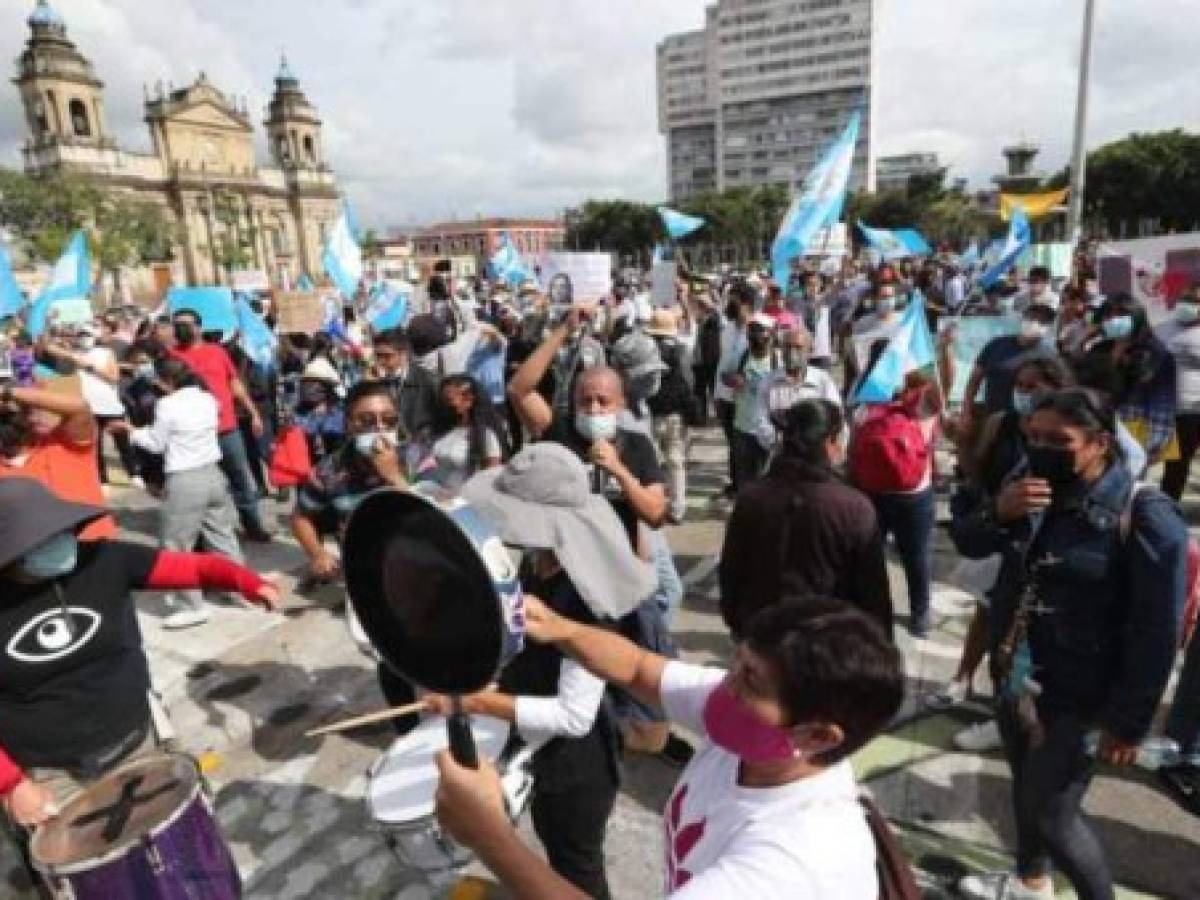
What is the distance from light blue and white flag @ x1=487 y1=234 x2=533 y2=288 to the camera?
→ 48.5 feet

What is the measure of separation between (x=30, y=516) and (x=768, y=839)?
2.36 metres

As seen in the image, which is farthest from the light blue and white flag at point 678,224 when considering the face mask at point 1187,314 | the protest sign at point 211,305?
the face mask at point 1187,314

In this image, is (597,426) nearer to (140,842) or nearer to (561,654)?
(561,654)

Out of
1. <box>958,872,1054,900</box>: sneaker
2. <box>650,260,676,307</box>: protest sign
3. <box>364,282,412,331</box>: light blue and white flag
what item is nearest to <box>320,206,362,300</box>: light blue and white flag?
<box>364,282,412,331</box>: light blue and white flag

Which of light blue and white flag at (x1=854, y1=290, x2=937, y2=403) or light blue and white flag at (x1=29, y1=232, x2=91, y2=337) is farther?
light blue and white flag at (x1=29, y1=232, x2=91, y2=337)

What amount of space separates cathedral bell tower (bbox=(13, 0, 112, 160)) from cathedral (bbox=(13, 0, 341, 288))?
3.4 inches

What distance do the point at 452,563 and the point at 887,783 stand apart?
3163 millimetres

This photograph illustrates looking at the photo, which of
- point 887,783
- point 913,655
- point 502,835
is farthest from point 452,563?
point 913,655

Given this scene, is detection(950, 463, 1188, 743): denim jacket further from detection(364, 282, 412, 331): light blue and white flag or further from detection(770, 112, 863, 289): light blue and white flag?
detection(364, 282, 412, 331): light blue and white flag

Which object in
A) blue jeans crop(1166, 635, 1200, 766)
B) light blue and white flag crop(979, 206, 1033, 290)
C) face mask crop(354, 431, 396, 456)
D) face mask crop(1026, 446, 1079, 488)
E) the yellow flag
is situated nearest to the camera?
face mask crop(1026, 446, 1079, 488)

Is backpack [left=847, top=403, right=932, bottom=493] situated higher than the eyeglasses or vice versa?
the eyeglasses

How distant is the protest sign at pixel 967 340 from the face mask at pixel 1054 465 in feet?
17.7

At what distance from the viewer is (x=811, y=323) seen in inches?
424

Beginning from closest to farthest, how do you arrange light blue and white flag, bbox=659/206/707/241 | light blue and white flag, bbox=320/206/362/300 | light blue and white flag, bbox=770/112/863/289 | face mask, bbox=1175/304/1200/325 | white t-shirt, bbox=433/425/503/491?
1. white t-shirt, bbox=433/425/503/491
2. face mask, bbox=1175/304/1200/325
3. light blue and white flag, bbox=770/112/863/289
4. light blue and white flag, bbox=320/206/362/300
5. light blue and white flag, bbox=659/206/707/241
